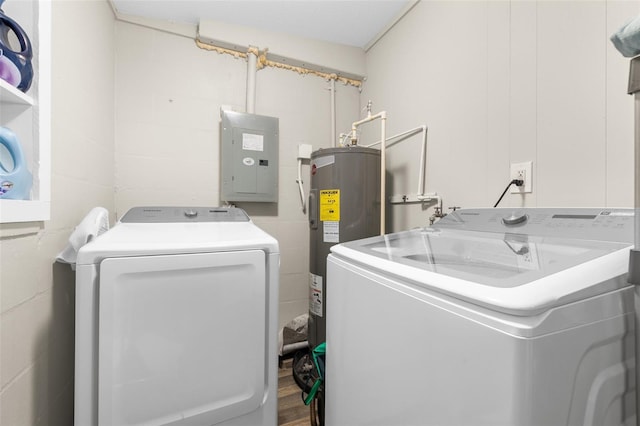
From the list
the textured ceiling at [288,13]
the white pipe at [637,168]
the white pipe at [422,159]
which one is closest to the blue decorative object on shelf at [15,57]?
the textured ceiling at [288,13]

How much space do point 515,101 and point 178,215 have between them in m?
1.79

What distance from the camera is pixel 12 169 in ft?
2.93

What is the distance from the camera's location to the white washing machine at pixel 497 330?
450 millimetres

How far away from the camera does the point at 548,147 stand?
1174mm

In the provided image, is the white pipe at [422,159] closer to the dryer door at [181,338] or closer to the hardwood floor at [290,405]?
the dryer door at [181,338]

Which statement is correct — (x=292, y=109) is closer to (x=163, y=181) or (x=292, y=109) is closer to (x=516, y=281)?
(x=163, y=181)

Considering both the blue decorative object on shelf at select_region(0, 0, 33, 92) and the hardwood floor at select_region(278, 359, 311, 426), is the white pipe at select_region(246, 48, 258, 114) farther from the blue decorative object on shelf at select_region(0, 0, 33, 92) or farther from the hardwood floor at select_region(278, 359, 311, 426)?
the hardwood floor at select_region(278, 359, 311, 426)

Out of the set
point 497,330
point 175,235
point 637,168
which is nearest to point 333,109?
point 175,235

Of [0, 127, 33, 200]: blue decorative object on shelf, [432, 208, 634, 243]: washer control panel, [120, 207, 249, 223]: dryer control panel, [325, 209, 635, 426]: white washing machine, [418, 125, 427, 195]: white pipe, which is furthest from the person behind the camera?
[418, 125, 427, 195]: white pipe

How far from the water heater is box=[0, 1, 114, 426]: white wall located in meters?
1.31

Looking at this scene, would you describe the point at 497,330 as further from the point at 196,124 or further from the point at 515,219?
the point at 196,124

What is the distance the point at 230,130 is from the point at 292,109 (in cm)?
59

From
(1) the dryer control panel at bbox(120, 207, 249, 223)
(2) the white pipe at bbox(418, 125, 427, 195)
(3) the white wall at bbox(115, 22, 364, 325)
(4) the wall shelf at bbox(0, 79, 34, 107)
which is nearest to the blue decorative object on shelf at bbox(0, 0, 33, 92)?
(4) the wall shelf at bbox(0, 79, 34, 107)

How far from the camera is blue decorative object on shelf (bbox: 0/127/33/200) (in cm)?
84
